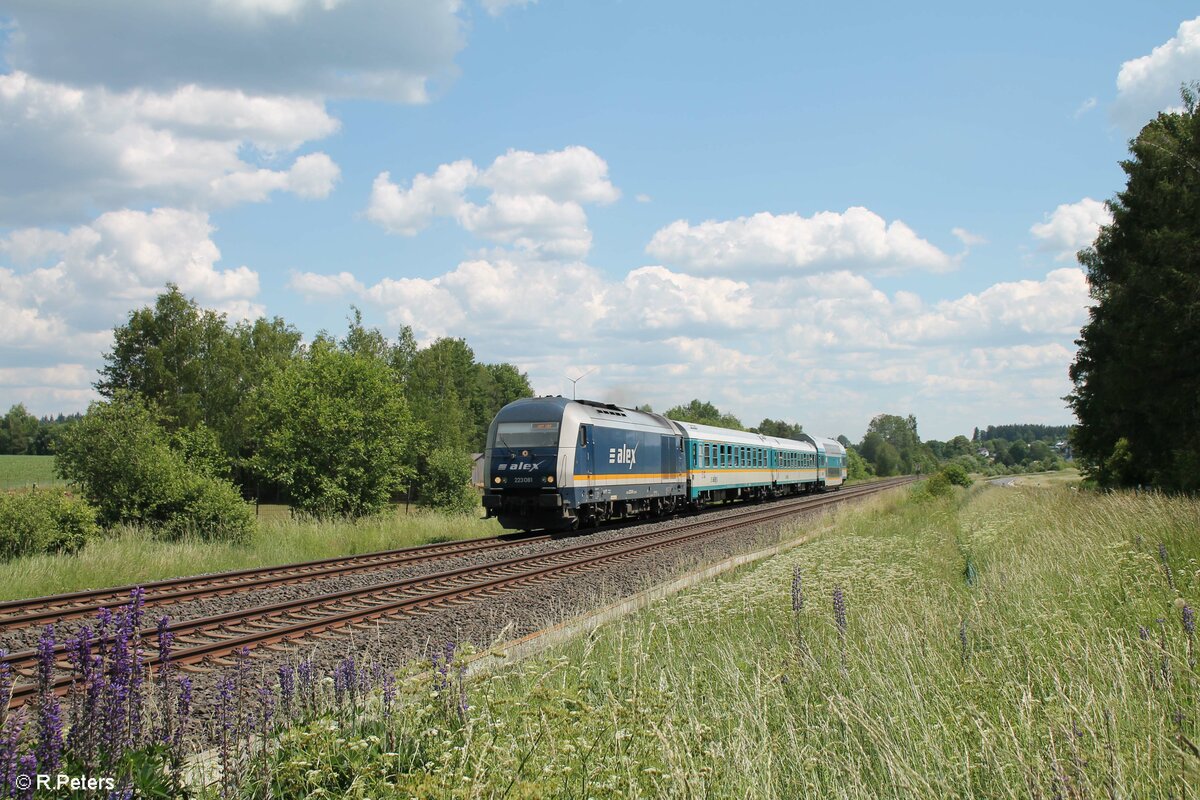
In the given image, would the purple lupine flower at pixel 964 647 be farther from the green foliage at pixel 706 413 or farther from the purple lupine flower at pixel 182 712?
the green foliage at pixel 706 413

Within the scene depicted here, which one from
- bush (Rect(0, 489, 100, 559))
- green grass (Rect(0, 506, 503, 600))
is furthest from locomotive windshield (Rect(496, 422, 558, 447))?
bush (Rect(0, 489, 100, 559))

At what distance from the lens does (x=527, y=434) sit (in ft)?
69.8

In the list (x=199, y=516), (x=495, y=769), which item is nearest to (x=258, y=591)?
(x=199, y=516)

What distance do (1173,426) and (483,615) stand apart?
2628 centimetres

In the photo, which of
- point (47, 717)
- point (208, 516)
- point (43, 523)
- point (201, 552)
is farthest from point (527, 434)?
point (47, 717)

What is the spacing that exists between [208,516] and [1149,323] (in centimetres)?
2621

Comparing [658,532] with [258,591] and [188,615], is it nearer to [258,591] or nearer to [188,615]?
[258,591]

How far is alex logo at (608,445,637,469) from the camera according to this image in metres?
23.2

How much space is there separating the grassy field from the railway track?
2.57m

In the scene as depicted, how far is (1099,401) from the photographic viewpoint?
3272 cm

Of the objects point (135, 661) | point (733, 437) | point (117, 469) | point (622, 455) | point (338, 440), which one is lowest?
point (135, 661)

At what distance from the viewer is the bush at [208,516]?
19.2m

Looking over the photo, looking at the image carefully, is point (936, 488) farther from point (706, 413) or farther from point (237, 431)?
point (706, 413)

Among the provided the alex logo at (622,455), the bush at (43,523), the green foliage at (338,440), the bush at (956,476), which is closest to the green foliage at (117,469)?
the bush at (43,523)
